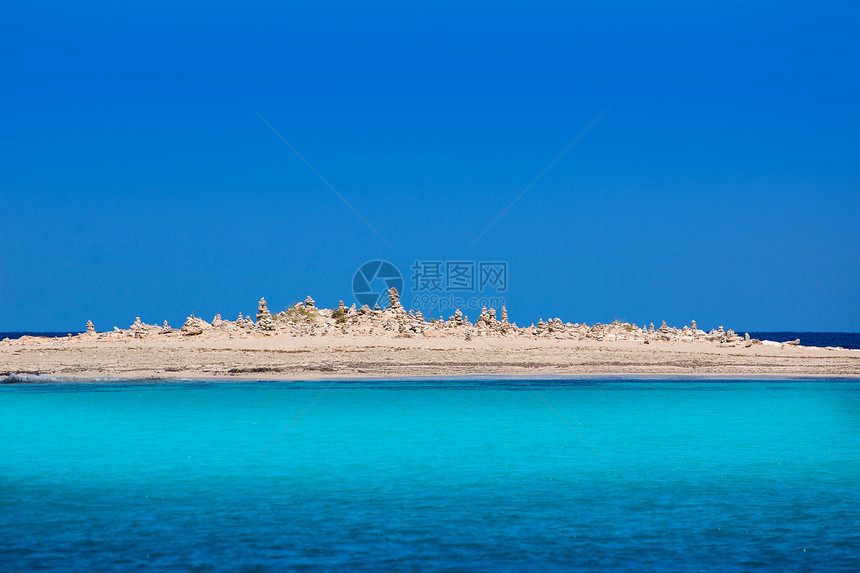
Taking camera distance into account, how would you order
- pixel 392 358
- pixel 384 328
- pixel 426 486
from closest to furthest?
pixel 426 486
pixel 392 358
pixel 384 328

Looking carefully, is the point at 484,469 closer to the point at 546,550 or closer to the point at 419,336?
the point at 546,550

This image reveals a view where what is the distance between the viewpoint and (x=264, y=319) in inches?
2002

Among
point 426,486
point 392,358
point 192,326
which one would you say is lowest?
point 426,486

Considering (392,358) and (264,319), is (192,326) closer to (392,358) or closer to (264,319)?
(264,319)

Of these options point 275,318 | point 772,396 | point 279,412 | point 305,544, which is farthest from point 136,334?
point 305,544

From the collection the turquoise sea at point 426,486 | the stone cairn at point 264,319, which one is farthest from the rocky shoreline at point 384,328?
the turquoise sea at point 426,486

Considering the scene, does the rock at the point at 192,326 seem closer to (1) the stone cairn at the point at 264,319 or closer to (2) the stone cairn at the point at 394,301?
(1) the stone cairn at the point at 264,319

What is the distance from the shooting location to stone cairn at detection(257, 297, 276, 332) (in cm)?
4896

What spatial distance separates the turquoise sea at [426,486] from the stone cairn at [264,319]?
865 inches

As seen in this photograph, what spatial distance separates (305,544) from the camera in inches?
409

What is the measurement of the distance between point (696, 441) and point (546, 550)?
399 inches

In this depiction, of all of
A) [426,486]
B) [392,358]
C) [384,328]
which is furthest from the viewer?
[384,328]

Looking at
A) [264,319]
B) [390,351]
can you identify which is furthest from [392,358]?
[264,319]

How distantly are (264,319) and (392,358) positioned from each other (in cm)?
1207
